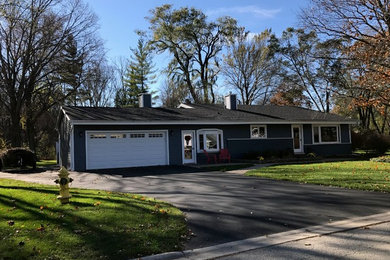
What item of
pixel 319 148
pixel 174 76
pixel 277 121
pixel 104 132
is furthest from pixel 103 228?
pixel 174 76

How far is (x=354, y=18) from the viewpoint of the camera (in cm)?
1538

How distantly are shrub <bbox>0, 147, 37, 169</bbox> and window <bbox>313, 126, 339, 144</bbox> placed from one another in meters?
19.1

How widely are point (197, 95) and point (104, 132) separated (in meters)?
25.0

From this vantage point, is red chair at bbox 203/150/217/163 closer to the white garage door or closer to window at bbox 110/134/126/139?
the white garage door

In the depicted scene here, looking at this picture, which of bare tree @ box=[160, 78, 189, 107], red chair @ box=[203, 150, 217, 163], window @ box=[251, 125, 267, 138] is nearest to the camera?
red chair @ box=[203, 150, 217, 163]

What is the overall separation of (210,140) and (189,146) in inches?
57.0

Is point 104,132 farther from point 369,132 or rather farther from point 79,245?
point 369,132

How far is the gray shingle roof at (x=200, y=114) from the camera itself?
18.6 meters

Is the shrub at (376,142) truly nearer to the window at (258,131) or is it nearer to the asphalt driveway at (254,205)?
the window at (258,131)

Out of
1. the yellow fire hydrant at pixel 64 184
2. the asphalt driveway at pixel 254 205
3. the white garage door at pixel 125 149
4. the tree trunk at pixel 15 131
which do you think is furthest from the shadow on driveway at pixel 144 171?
the tree trunk at pixel 15 131

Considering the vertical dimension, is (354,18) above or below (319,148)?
above

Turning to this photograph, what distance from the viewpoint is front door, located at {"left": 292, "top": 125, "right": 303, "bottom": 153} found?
78.5ft

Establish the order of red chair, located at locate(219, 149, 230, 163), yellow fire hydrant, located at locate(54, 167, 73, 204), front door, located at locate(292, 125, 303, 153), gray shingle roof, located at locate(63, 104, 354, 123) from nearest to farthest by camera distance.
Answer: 1. yellow fire hydrant, located at locate(54, 167, 73, 204)
2. gray shingle roof, located at locate(63, 104, 354, 123)
3. red chair, located at locate(219, 149, 230, 163)
4. front door, located at locate(292, 125, 303, 153)

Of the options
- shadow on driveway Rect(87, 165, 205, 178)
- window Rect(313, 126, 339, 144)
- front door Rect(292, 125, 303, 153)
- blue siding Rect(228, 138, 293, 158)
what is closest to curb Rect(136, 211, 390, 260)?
shadow on driveway Rect(87, 165, 205, 178)
